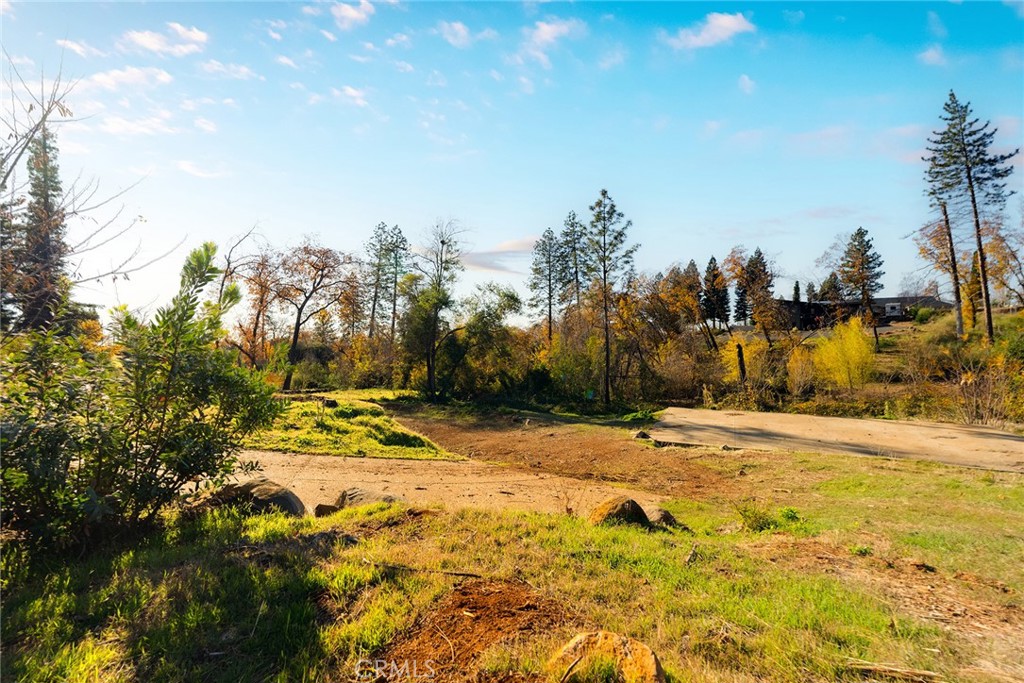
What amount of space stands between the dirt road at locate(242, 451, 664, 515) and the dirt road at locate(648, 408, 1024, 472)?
15.9 ft

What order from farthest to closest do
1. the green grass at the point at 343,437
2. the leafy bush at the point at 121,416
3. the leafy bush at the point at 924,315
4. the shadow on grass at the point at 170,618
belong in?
the leafy bush at the point at 924,315 → the green grass at the point at 343,437 → the leafy bush at the point at 121,416 → the shadow on grass at the point at 170,618

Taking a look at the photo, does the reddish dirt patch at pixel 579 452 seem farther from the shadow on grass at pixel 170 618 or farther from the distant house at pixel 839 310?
the distant house at pixel 839 310

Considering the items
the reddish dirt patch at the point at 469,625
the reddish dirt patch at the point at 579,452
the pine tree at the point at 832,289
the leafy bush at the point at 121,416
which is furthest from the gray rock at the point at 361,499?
the pine tree at the point at 832,289

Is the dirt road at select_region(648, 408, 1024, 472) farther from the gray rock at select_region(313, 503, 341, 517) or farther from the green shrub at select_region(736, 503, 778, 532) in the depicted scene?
the gray rock at select_region(313, 503, 341, 517)

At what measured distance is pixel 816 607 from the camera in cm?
343

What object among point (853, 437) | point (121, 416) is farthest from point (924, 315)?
point (121, 416)

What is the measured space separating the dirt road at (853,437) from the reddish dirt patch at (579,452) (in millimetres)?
1472

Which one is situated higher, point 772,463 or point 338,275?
point 338,275

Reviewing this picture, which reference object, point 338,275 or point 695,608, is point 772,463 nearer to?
point 695,608

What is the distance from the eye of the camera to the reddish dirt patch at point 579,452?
9.35 metres

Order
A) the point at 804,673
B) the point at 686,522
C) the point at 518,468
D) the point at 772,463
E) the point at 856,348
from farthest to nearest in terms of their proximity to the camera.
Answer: the point at 856,348
the point at 518,468
the point at 772,463
the point at 686,522
the point at 804,673

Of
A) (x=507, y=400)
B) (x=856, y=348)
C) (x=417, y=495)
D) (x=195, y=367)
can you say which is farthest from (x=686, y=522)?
(x=856, y=348)

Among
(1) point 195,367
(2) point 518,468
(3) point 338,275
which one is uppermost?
(3) point 338,275

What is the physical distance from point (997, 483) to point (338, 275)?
26.8 m
